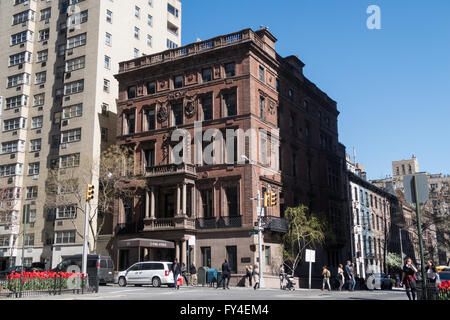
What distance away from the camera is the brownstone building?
41.4m

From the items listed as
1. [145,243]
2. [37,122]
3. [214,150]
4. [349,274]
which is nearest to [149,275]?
[145,243]

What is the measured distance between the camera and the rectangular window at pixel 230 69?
1757 inches

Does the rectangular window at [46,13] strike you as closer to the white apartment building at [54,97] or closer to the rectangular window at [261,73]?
the white apartment building at [54,97]

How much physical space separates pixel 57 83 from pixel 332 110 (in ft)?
115

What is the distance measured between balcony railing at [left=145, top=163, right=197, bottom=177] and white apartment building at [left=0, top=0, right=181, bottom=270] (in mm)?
7339

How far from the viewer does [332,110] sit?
6194 cm

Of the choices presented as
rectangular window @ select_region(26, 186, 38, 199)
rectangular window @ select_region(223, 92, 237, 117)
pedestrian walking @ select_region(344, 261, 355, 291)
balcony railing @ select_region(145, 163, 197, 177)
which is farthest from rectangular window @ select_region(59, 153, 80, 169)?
pedestrian walking @ select_region(344, 261, 355, 291)

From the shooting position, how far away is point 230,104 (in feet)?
146

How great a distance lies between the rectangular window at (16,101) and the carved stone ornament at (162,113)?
22131 mm

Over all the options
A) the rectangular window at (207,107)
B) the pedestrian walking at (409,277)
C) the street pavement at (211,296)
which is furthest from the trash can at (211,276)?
the pedestrian walking at (409,277)

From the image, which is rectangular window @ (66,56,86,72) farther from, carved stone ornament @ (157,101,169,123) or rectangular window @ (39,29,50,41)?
carved stone ornament @ (157,101,169,123)

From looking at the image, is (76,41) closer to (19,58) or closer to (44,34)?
(44,34)
